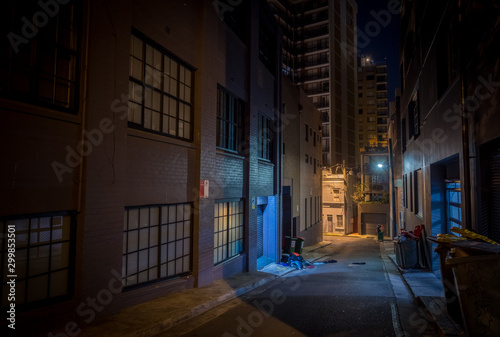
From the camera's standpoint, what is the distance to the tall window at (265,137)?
1397cm

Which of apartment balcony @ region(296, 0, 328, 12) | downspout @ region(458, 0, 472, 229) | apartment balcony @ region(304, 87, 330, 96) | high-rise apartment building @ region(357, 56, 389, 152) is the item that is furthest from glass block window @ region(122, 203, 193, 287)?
high-rise apartment building @ region(357, 56, 389, 152)

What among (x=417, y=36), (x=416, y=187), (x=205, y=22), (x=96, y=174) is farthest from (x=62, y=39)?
(x=416, y=187)

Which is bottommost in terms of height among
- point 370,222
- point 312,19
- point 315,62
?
point 370,222

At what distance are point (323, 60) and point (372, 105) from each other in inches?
980

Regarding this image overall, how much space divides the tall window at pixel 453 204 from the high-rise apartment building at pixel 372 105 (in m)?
71.5

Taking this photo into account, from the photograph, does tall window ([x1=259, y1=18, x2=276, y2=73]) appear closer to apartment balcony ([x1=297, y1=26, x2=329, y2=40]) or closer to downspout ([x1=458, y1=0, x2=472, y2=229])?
downspout ([x1=458, y1=0, x2=472, y2=229])

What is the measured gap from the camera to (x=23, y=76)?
5211 mm

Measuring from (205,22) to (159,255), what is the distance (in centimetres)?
678

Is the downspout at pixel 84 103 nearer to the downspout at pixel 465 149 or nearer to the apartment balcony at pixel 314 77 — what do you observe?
the downspout at pixel 465 149

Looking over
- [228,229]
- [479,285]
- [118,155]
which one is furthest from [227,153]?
[479,285]

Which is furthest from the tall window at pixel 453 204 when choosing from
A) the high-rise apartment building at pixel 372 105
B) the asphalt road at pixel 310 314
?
the high-rise apartment building at pixel 372 105

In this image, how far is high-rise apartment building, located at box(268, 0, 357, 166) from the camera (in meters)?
62.1

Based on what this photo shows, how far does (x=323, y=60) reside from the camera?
63125 mm

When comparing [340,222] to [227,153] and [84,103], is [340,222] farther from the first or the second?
[84,103]
